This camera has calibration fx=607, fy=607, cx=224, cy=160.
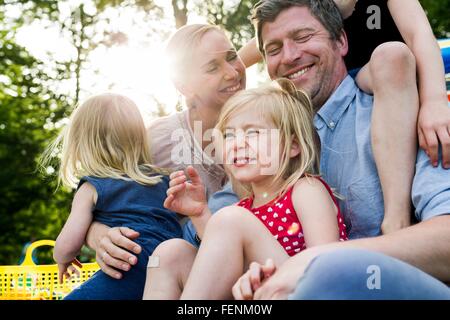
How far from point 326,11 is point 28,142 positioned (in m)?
10.00

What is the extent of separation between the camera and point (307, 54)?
89.4 inches

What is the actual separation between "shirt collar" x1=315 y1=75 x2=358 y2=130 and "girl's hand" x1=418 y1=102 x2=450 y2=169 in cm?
35

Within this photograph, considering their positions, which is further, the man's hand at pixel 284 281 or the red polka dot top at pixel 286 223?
the red polka dot top at pixel 286 223

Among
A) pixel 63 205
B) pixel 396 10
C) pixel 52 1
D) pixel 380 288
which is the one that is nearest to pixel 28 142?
pixel 63 205

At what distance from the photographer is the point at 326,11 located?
2.34 metres

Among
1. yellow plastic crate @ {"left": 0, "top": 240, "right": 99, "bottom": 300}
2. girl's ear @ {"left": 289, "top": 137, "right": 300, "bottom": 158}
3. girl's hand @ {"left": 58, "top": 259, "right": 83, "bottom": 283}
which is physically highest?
girl's ear @ {"left": 289, "top": 137, "right": 300, "bottom": 158}

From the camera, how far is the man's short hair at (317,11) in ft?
7.61

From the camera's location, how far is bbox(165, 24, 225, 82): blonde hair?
284cm

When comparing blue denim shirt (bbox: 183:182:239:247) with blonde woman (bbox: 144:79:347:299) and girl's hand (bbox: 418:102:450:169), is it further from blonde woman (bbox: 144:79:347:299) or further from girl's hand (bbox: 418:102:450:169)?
girl's hand (bbox: 418:102:450:169)

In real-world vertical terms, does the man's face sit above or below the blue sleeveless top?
above

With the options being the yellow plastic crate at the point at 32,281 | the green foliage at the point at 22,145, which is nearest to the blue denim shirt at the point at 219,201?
the yellow plastic crate at the point at 32,281

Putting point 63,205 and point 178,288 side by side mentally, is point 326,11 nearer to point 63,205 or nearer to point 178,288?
point 178,288

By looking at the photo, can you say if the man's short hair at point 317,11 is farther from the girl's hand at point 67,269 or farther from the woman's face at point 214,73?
the girl's hand at point 67,269

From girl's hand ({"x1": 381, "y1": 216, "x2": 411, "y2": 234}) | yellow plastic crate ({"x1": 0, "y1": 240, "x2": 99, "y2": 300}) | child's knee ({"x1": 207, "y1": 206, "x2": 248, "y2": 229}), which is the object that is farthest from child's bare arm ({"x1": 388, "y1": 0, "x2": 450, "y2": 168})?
yellow plastic crate ({"x1": 0, "y1": 240, "x2": 99, "y2": 300})
